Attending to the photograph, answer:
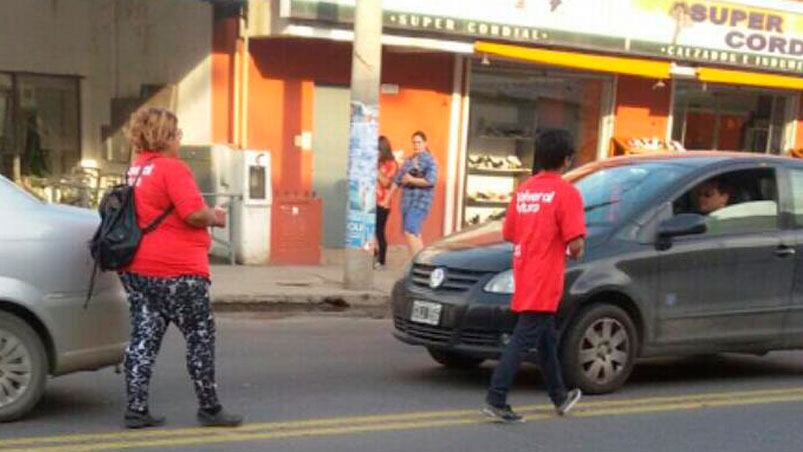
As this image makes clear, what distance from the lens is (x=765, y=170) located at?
7.41 meters

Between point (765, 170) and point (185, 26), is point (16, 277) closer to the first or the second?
point (765, 170)

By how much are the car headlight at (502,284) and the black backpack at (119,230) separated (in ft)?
7.22

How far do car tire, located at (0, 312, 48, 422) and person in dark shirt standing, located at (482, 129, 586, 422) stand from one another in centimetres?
259

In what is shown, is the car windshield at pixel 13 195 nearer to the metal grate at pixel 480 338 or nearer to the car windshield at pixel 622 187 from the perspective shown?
the metal grate at pixel 480 338

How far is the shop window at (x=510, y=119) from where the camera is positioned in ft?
48.8

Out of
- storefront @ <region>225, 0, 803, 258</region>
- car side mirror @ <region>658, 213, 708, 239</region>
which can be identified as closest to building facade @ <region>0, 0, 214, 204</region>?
storefront @ <region>225, 0, 803, 258</region>

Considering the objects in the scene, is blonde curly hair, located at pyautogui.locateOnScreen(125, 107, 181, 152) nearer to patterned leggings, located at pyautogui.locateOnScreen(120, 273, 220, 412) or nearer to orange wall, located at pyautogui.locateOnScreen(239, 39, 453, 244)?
patterned leggings, located at pyautogui.locateOnScreen(120, 273, 220, 412)

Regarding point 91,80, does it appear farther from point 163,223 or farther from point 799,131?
point 799,131

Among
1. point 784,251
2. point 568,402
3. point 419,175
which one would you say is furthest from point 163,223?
point 419,175

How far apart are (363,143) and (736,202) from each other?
466 centimetres

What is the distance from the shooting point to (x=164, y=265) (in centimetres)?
524

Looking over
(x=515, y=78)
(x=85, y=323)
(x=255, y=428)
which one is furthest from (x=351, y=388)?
(x=515, y=78)

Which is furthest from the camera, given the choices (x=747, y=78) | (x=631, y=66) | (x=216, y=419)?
(x=747, y=78)

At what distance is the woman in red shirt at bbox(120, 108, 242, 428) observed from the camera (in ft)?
17.1
